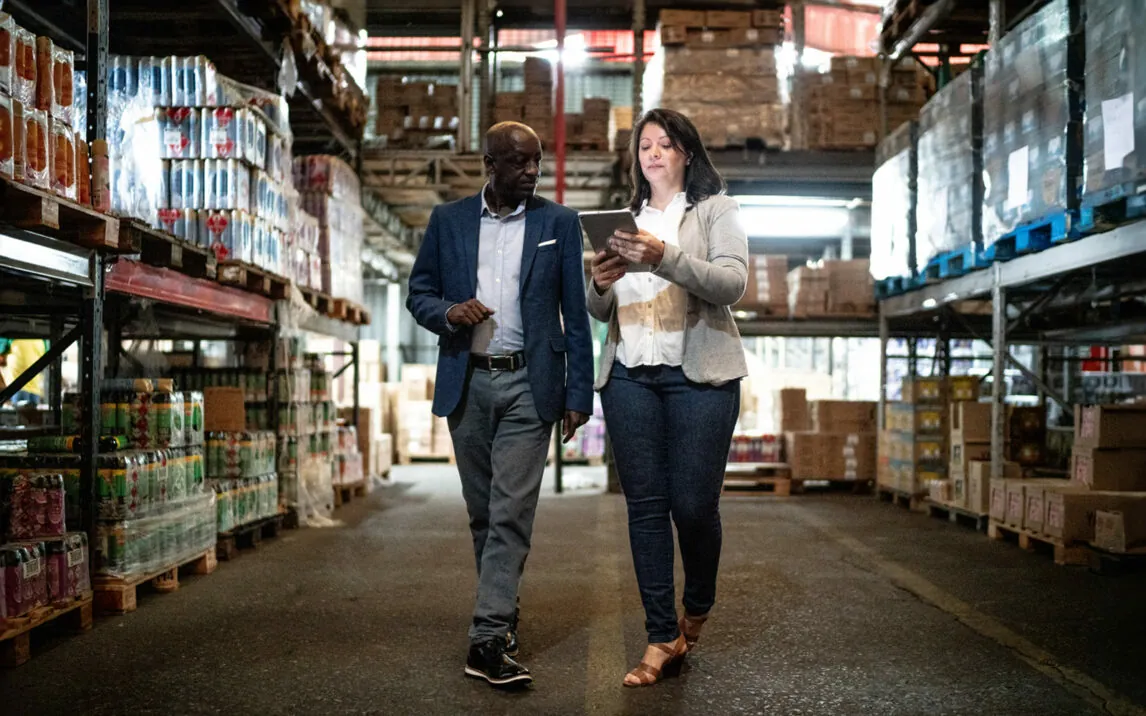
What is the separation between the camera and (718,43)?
1108 cm

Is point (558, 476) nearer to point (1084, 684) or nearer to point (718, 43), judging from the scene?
point (718, 43)

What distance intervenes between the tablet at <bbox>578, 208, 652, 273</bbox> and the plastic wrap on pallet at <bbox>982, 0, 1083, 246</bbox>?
437 centimetres

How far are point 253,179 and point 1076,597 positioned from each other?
5993mm

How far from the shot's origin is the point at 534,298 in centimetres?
362

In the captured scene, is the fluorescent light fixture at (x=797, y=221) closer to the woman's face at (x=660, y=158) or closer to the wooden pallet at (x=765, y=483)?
the wooden pallet at (x=765, y=483)

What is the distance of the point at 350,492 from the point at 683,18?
253 inches

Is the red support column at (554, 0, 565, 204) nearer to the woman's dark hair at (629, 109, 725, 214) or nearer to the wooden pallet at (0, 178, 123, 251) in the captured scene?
the wooden pallet at (0, 178, 123, 251)

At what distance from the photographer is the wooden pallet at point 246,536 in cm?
648

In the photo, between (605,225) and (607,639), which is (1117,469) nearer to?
(607,639)

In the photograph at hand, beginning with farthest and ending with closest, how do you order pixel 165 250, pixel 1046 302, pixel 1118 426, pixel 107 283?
pixel 1046 302 < pixel 1118 426 < pixel 165 250 < pixel 107 283

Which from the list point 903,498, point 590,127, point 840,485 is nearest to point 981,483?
point 903,498

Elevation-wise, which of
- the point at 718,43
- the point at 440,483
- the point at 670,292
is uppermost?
the point at 718,43

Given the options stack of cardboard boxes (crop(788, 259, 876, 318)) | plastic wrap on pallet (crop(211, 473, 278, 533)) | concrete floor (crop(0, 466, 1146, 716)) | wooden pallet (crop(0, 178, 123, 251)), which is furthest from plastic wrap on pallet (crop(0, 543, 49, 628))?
stack of cardboard boxes (crop(788, 259, 876, 318))

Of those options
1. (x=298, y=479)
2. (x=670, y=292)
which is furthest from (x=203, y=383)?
(x=670, y=292)
